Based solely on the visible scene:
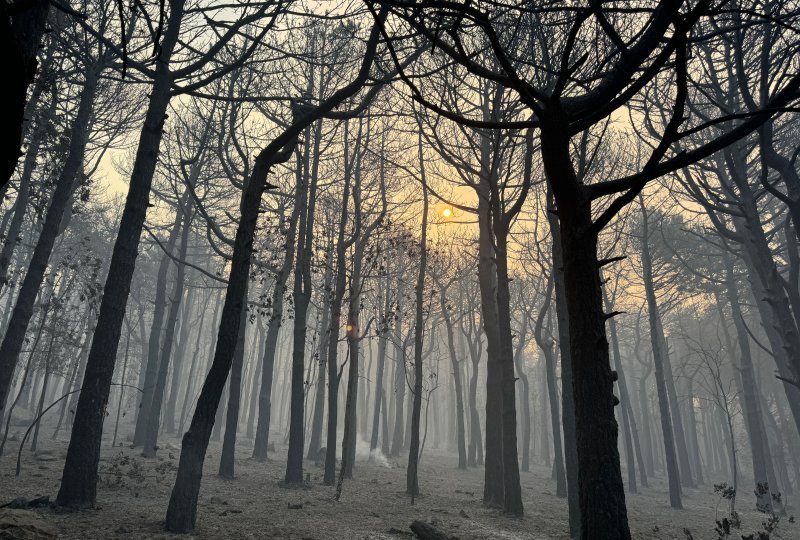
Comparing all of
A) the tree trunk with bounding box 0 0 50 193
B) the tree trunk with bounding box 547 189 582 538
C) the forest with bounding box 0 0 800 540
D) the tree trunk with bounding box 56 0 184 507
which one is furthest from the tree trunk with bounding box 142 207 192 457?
the tree trunk with bounding box 0 0 50 193

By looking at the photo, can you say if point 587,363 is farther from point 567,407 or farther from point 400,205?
point 400,205

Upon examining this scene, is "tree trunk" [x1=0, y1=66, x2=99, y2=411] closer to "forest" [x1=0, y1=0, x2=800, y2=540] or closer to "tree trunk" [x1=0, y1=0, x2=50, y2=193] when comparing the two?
"forest" [x1=0, y1=0, x2=800, y2=540]

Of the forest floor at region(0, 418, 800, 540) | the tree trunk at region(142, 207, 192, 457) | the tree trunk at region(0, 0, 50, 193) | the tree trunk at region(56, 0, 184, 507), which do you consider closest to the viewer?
the tree trunk at region(0, 0, 50, 193)

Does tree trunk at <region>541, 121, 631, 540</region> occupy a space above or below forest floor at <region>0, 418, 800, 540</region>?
above

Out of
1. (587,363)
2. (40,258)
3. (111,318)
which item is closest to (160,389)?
(40,258)

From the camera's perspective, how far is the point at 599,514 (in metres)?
2.51

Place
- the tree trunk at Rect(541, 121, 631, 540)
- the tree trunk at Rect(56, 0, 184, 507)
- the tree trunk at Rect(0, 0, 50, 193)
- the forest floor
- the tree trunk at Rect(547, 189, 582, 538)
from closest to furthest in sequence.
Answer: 1. the tree trunk at Rect(0, 0, 50, 193)
2. the tree trunk at Rect(541, 121, 631, 540)
3. the forest floor
4. the tree trunk at Rect(56, 0, 184, 507)
5. the tree trunk at Rect(547, 189, 582, 538)

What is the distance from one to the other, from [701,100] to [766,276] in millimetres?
4800

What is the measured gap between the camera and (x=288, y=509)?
7.42m

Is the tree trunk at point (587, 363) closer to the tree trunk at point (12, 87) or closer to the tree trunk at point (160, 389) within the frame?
the tree trunk at point (12, 87)

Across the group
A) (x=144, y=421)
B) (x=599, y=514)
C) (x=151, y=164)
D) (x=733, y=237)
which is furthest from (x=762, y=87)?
(x=144, y=421)

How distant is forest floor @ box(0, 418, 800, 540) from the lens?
560 cm

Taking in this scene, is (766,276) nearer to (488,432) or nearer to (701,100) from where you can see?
(701,100)

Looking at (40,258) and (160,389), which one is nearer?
(40,258)
